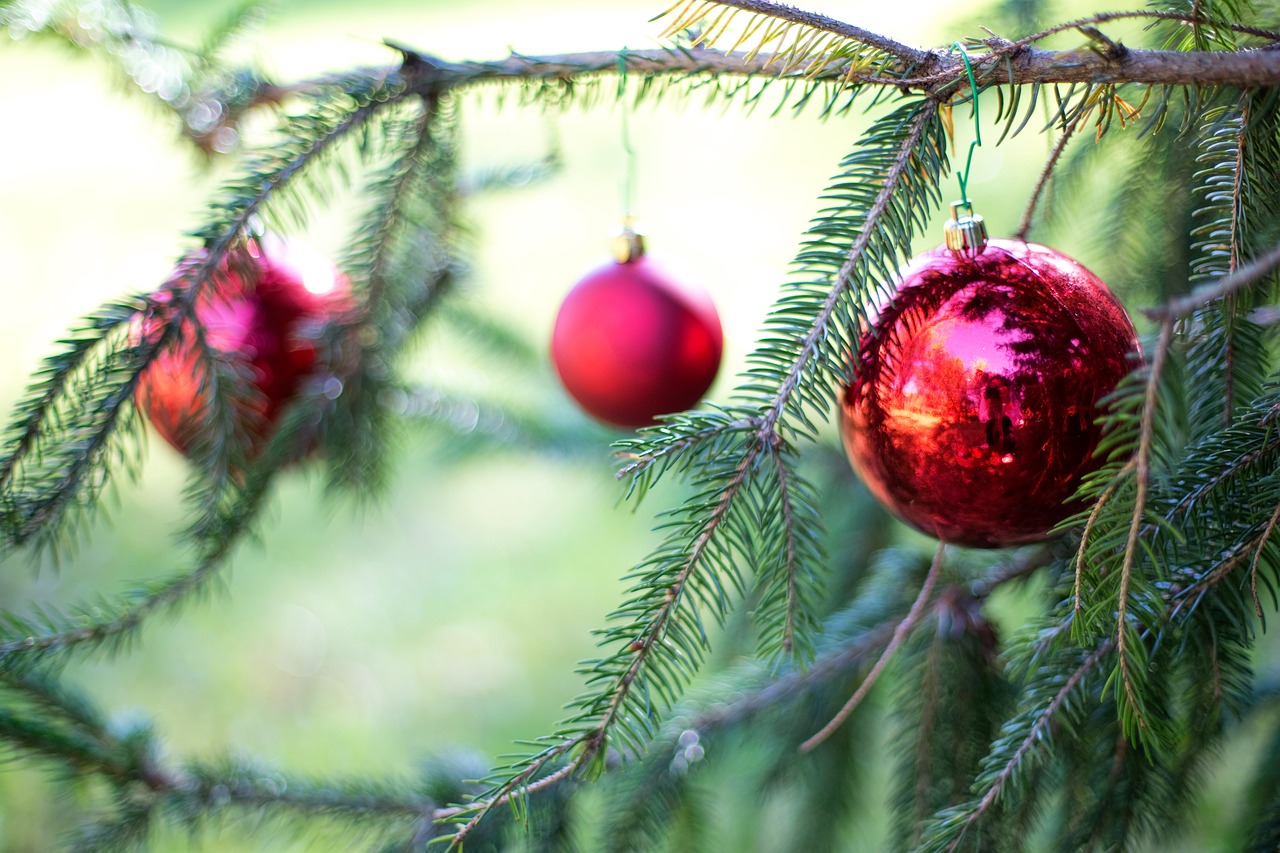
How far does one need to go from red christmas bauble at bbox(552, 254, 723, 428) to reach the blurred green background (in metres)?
0.05

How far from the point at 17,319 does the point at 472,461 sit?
242cm

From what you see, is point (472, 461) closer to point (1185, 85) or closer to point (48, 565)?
point (1185, 85)

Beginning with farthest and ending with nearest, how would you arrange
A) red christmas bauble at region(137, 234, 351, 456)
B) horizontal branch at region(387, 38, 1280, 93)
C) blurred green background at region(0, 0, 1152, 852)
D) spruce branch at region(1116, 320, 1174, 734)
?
blurred green background at region(0, 0, 1152, 852) < red christmas bauble at region(137, 234, 351, 456) < horizontal branch at region(387, 38, 1280, 93) < spruce branch at region(1116, 320, 1174, 734)

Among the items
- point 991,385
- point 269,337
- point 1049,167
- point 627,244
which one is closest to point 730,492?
point 991,385

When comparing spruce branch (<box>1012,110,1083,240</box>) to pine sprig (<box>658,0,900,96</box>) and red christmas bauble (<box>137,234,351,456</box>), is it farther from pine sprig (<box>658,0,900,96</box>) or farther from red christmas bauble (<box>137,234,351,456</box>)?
red christmas bauble (<box>137,234,351,456</box>)

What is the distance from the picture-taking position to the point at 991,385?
551 mm

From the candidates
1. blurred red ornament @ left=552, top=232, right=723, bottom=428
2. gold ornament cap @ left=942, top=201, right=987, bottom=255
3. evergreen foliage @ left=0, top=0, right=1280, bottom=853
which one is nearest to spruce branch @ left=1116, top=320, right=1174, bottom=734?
evergreen foliage @ left=0, top=0, right=1280, bottom=853

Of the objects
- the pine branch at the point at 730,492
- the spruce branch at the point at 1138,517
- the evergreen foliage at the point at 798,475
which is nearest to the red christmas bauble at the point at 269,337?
the evergreen foliage at the point at 798,475

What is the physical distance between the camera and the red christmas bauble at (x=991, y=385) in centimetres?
55

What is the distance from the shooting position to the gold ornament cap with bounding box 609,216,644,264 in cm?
92

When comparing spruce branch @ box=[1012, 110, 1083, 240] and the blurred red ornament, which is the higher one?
spruce branch @ box=[1012, 110, 1083, 240]

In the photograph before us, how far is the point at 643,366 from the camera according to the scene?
34.7 inches

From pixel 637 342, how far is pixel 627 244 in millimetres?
99

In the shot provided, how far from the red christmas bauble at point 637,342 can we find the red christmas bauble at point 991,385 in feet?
1.00
